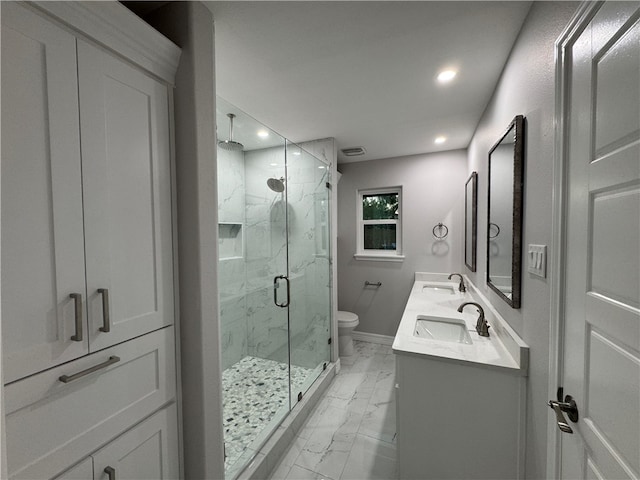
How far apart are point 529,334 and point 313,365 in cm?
194

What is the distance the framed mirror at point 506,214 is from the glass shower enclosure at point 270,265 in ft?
4.99

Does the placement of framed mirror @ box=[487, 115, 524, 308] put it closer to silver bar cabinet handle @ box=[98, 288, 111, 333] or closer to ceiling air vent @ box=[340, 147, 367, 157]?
ceiling air vent @ box=[340, 147, 367, 157]

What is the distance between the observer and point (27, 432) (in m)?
0.72

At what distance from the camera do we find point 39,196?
0.75m

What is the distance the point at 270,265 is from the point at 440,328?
1.56 meters

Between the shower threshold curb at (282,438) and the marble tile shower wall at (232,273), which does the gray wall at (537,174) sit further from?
the marble tile shower wall at (232,273)

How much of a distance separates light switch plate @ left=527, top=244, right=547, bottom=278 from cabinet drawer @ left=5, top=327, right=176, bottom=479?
1.56 metres

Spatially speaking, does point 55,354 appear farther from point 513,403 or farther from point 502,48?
point 502,48

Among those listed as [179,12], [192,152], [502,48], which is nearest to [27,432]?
[192,152]

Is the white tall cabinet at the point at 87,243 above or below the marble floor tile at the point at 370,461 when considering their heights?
above

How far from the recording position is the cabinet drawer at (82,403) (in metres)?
0.71

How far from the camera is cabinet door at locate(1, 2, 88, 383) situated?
2.29ft

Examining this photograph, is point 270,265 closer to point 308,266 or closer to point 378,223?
point 308,266

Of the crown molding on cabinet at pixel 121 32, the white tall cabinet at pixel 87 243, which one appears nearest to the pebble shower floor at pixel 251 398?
the white tall cabinet at pixel 87 243
